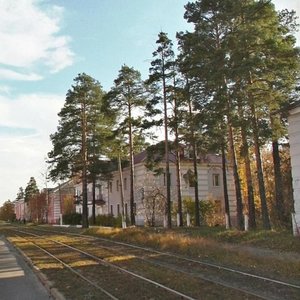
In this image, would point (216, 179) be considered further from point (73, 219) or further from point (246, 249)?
point (246, 249)

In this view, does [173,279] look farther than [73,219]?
No

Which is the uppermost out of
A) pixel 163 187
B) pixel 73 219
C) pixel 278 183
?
pixel 163 187

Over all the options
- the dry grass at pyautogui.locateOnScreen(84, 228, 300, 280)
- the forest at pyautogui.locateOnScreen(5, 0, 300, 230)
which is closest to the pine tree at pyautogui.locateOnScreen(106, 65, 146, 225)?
the forest at pyautogui.locateOnScreen(5, 0, 300, 230)

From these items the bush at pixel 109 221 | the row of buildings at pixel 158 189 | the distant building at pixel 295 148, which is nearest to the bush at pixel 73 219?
the row of buildings at pixel 158 189

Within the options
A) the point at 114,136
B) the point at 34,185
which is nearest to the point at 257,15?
the point at 114,136

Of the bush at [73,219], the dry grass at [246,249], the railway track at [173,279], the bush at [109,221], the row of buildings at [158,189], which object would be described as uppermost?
the row of buildings at [158,189]

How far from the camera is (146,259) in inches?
706

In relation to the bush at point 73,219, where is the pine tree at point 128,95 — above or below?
above

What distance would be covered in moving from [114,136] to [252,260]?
27521 mm

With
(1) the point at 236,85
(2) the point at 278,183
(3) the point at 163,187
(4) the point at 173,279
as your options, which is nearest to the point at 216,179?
(3) the point at 163,187

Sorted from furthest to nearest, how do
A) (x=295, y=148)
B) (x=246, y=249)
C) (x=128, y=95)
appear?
(x=128, y=95) < (x=295, y=148) < (x=246, y=249)

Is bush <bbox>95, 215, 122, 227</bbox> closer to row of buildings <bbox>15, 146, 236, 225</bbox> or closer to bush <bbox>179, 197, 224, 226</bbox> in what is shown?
row of buildings <bbox>15, 146, 236, 225</bbox>

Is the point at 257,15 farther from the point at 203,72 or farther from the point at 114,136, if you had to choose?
the point at 114,136

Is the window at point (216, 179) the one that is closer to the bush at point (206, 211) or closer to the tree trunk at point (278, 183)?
the bush at point (206, 211)
